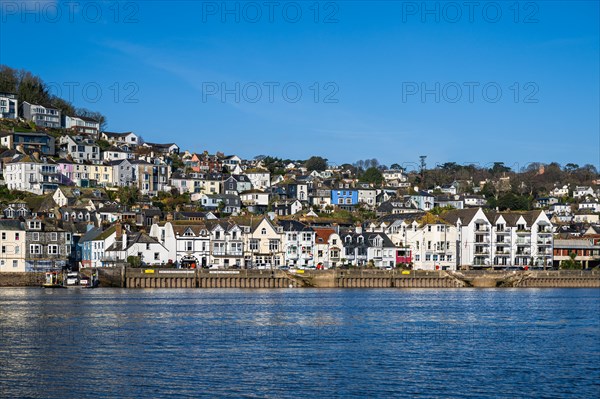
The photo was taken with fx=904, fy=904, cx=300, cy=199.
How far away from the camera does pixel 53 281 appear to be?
321 ft

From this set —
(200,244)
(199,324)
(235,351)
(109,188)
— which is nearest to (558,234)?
(200,244)

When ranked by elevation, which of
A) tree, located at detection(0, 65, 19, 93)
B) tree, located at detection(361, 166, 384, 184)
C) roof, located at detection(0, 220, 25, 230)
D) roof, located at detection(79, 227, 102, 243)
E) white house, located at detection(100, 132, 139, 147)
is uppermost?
→ tree, located at detection(0, 65, 19, 93)

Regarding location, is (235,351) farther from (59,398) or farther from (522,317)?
(522,317)

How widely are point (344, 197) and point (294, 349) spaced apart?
121692mm

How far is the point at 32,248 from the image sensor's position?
102688 mm

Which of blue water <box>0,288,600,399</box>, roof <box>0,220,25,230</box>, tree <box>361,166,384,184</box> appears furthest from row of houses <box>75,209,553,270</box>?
tree <box>361,166,384,184</box>

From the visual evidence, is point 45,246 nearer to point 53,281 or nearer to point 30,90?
point 53,281

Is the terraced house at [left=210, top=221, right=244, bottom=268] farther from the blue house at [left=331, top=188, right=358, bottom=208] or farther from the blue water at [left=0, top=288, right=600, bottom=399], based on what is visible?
the blue house at [left=331, top=188, right=358, bottom=208]

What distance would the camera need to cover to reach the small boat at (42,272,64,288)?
96.6 metres

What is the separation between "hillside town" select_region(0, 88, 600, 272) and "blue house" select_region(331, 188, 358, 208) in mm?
227

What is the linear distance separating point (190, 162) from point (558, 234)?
72.2 meters

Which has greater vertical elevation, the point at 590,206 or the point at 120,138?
the point at 120,138

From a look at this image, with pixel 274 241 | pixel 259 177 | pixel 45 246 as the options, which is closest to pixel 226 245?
pixel 274 241

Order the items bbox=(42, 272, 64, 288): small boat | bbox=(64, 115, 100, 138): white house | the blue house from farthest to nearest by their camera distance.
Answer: bbox=(64, 115, 100, 138): white house < the blue house < bbox=(42, 272, 64, 288): small boat
